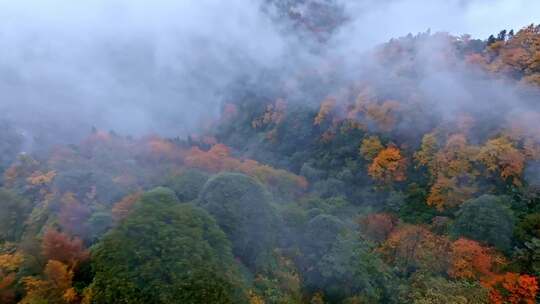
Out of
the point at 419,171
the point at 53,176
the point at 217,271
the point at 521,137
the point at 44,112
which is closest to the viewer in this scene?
the point at 217,271

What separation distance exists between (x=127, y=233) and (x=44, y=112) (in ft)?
A: 255

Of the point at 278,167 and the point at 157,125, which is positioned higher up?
the point at 157,125

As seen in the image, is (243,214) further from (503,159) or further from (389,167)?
(503,159)

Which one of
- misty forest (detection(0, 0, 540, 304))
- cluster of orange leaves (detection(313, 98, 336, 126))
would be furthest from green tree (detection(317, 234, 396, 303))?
cluster of orange leaves (detection(313, 98, 336, 126))

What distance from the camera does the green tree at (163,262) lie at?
25.3 m

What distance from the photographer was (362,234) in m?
41.7

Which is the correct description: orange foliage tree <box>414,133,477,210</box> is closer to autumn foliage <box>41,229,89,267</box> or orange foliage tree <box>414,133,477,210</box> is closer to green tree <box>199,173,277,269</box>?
green tree <box>199,173,277,269</box>

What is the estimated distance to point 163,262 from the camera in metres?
26.2

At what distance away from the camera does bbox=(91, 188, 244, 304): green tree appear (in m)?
25.3

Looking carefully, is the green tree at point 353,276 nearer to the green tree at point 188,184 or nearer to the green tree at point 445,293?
the green tree at point 445,293

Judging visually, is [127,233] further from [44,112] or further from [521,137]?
[44,112]

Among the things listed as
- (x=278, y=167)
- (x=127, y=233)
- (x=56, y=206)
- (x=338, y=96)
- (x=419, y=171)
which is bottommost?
(x=127, y=233)

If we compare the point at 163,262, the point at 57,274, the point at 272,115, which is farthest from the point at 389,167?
the point at 57,274

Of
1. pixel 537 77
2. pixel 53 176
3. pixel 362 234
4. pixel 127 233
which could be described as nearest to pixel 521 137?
pixel 537 77
